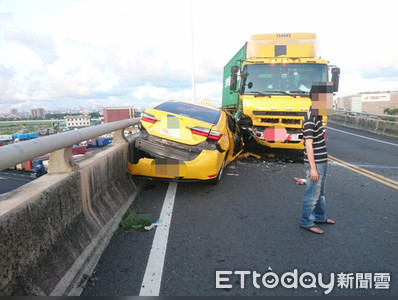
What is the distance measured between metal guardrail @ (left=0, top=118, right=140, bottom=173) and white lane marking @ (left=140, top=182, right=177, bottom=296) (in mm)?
1319

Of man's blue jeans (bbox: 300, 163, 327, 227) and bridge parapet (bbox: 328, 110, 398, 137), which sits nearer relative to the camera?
man's blue jeans (bbox: 300, 163, 327, 227)

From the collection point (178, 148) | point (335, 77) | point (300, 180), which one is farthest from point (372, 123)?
point (178, 148)

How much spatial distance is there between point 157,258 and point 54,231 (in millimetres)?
1076

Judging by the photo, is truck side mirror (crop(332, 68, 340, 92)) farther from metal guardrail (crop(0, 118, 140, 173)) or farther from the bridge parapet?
the bridge parapet

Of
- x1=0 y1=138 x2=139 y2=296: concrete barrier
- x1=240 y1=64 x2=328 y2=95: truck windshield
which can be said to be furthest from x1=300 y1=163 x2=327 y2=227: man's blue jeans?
x1=240 y1=64 x2=328 y2=95: truck windshield

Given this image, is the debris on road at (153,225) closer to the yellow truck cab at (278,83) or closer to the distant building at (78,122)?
the distant building at (78,122)

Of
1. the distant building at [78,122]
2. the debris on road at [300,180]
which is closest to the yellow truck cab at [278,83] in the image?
the debris on road at [300,180]

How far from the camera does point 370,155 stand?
973 centimetres

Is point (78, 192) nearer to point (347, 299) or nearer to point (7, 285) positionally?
point (7, 285)

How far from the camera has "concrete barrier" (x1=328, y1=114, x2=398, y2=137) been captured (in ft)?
53.0

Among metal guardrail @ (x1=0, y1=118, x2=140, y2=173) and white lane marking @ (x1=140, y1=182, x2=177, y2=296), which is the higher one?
metal guardrail @ (x1=0, y1=118, x2=140, y2=173)

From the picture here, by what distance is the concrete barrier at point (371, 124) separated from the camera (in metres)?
16.2

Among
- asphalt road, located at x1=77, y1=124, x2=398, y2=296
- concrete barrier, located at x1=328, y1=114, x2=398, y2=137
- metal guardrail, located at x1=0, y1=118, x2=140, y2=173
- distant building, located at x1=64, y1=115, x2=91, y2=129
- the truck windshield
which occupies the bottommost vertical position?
asphalt road, located at x1=77, y1=124, x2=398, y2=296

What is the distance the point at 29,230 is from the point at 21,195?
0.34 meters
